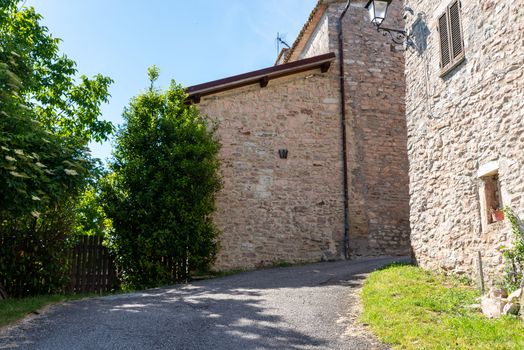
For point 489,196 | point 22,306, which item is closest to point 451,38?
point 489,196

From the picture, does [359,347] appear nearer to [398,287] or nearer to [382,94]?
[398,287]

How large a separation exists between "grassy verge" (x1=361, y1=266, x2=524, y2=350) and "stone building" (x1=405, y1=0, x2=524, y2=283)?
0.56 meters

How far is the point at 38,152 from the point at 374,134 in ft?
27.7

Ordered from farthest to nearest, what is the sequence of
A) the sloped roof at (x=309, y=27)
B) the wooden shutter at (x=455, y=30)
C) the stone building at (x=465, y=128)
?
the sloped roof at (x=309, y=27) < the wooden shutter at (x=455, y=30) < the stone building at (x=465, y=128)

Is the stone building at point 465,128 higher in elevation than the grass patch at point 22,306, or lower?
higher

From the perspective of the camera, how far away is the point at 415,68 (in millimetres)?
9125

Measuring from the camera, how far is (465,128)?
7.50 m

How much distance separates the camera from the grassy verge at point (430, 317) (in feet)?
16.1

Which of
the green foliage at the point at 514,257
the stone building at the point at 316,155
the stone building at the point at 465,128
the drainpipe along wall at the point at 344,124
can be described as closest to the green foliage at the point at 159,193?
the stone building at the point at 316,155

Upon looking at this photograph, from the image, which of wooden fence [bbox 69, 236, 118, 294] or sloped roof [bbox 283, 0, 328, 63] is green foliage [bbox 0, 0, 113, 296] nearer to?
wooden fence [bbox 69, 236, 118, 294]

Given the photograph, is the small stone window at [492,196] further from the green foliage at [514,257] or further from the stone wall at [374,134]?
the stone wall at [374,134]

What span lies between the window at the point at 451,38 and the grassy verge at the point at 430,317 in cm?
327

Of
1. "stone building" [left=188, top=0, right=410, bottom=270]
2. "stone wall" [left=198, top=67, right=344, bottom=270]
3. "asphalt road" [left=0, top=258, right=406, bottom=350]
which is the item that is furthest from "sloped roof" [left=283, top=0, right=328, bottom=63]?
"asphalt road" [left=0, top=258, right=406, bottom=350]

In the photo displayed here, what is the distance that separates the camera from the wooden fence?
10062 millimetres
